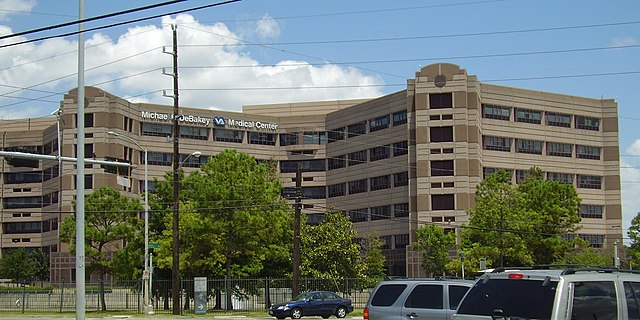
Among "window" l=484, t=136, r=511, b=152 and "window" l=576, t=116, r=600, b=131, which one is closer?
"window" l=484, t=136, r=511, b=152

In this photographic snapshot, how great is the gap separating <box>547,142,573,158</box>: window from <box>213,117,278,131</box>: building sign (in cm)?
3478

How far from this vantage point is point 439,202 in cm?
8675

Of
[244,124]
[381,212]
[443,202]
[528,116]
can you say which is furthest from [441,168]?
[244,124]

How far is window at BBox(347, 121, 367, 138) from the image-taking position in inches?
3900

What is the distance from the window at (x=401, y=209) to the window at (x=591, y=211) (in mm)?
19922

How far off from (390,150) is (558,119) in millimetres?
19062

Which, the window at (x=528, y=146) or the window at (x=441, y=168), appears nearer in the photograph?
the window at (x=441, y=168)

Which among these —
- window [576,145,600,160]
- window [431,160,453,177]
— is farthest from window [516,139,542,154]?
window [431,160,453,177]

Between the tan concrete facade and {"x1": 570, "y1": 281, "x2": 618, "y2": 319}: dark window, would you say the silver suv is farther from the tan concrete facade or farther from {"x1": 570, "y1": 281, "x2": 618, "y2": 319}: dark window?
the tan concrete facade

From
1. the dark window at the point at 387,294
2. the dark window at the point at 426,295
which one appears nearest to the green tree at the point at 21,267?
the dark window at the point at 387,294

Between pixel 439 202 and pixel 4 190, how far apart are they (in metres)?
57.4

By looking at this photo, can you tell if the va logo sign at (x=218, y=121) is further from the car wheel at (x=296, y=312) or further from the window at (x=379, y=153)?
the car wheel at (x=296, y=312)

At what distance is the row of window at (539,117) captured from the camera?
299 feet

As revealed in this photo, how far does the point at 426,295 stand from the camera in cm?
1739
